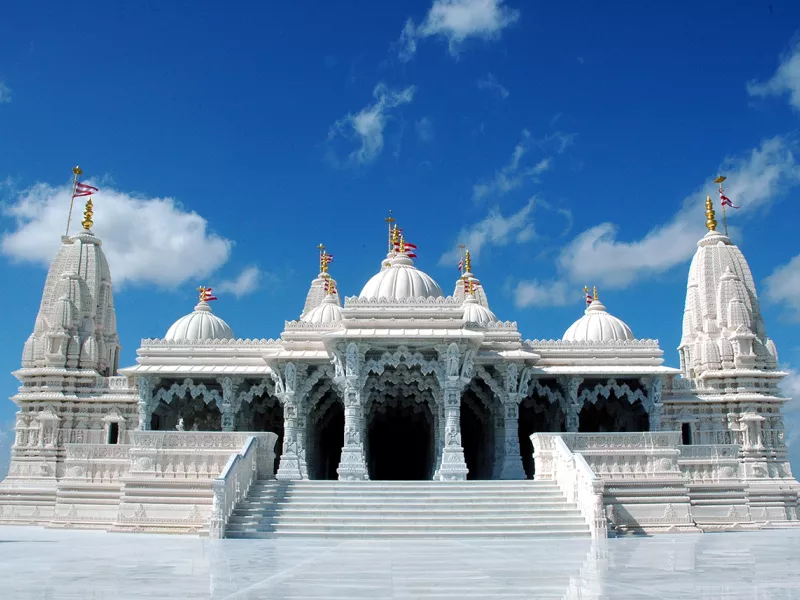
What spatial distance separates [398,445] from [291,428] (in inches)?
456

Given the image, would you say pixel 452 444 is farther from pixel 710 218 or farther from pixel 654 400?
pixel 710 218

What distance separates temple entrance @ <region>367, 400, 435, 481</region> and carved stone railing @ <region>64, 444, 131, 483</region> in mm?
10880

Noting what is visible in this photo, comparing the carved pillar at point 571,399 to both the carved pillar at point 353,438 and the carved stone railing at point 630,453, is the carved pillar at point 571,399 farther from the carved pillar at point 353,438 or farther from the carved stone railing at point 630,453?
the carved pillar at point 353,438

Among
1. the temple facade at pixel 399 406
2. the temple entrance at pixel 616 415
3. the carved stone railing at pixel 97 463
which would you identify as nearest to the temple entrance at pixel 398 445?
the temple facade at pixel 399 406

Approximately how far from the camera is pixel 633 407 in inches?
1147

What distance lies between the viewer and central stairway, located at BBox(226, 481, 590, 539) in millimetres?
15883

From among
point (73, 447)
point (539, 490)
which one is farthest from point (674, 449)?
point (73, 447)

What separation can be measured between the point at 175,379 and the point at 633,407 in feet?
55.2

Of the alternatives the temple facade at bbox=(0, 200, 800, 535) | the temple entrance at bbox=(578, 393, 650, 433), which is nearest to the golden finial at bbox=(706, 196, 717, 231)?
the temple facade at bbox=(0, 200, 800, 535)

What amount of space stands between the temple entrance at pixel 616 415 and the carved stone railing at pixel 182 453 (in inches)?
575

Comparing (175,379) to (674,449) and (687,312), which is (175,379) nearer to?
(674,449)

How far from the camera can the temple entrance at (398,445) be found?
31203mm

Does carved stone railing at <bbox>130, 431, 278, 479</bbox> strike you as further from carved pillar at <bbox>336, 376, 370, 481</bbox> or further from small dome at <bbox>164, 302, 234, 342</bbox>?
small dome at <bbox>164, 302, 234, 342</bbox>

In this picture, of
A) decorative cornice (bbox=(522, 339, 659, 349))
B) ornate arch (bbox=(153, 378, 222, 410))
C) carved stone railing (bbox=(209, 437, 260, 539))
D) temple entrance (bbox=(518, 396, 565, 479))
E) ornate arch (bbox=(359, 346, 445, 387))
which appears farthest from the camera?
temple entrance (bbox=(518, 396, 565, 479))
